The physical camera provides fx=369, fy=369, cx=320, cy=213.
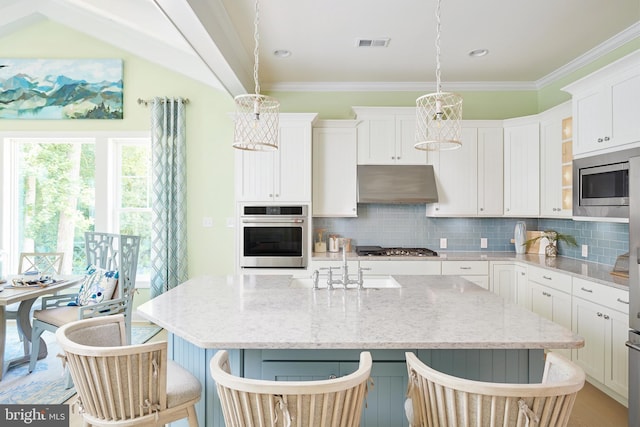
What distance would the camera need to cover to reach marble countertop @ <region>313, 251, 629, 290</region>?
2752mm

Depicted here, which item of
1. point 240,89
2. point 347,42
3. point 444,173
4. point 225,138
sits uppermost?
point 347,42

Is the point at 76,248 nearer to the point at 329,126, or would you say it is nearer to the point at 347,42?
the point at 329,126

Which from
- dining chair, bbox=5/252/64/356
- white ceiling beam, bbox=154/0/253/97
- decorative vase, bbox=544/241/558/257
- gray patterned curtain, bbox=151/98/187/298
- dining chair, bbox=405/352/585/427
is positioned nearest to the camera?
dining chair, bbox=405/352/585/427

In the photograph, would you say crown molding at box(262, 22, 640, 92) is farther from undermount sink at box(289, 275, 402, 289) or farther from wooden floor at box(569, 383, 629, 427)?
wooden floor at box(569, 383, 629, 427)

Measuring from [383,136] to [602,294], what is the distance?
2448mm

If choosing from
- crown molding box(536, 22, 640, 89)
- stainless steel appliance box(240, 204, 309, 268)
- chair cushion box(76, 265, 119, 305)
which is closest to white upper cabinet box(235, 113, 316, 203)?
stainless steel appliance box(240, 204, 309, 268)

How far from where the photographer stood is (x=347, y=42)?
336 cm

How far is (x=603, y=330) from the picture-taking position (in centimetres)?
263

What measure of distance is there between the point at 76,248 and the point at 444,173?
4.59 m

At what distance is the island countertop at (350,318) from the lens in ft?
4.56

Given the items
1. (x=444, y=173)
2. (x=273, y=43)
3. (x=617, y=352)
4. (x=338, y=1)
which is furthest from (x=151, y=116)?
(x=617, y=352)

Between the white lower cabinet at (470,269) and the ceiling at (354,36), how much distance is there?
2080 mm

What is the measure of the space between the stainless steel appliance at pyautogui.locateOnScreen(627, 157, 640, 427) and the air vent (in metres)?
2.13

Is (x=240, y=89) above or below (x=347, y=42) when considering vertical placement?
below
